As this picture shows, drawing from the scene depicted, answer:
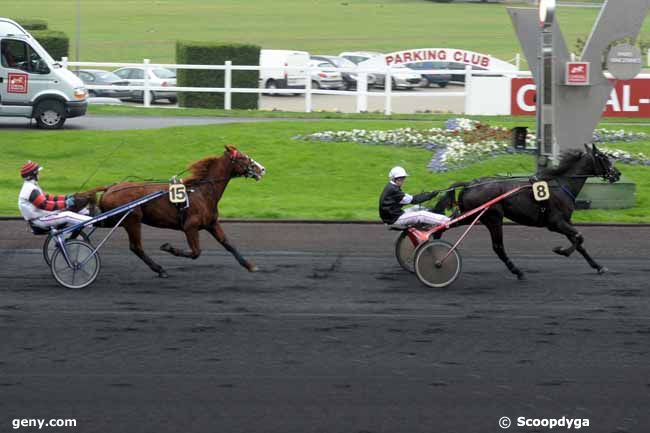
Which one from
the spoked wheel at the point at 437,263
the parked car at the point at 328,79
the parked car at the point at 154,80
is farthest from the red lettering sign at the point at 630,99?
the spoked wheel at the point at 437,263

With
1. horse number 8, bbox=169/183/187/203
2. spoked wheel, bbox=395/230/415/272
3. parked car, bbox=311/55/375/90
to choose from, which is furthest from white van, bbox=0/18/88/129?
parked car, bbox=311/55/375/90

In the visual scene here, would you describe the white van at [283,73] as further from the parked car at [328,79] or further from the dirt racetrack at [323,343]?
the dirt racetrack at [323,343]

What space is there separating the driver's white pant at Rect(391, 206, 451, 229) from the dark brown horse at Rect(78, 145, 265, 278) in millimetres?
1706

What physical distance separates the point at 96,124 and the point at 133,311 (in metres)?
13.9

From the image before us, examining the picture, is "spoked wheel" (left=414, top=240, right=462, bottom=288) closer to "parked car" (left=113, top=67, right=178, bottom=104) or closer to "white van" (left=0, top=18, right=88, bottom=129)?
"white van" (left=0, top=18, right=88, bottom=129)

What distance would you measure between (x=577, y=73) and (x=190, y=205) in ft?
24.2

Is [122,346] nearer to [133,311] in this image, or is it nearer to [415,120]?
[133,311]

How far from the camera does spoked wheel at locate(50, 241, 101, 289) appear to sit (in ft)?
36.3

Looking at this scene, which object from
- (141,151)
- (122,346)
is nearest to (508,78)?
(141,151)

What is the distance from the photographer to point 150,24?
208 feet

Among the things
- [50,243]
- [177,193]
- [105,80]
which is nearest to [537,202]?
[177,193]

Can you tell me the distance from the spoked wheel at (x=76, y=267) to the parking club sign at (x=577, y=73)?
8341mm

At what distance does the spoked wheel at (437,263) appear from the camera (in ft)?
36.9

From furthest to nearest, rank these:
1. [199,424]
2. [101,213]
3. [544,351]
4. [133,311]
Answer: [101,213]
[133,311]
[544,351]
[199,424]
